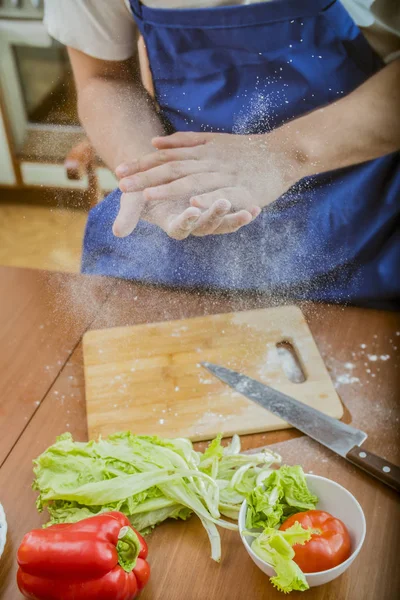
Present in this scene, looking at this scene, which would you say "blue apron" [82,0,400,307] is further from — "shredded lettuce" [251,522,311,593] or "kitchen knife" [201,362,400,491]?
"shredded lettuce" [251,522,311,593]

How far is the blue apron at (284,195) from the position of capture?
61 centimetres

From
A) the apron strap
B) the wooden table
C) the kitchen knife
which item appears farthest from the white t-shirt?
the kitchen knife

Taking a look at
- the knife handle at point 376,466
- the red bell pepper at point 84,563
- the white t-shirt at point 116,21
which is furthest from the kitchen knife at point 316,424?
the white t-shirt at point 116,21

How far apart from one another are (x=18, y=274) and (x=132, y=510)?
291 mm

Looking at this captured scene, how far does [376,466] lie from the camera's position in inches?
25.8

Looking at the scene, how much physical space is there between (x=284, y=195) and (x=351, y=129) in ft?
0.30

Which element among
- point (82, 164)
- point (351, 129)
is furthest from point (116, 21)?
point (351, 129)

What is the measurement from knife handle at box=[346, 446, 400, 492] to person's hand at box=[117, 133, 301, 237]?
0.88 ft

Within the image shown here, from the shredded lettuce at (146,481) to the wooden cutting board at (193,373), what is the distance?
53mm

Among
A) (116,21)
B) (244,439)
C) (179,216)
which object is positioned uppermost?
(116,21)

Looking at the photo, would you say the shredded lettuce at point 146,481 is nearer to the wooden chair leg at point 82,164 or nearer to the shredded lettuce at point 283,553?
the shredded lettuce at point 283,553

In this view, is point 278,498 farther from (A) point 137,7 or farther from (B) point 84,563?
(A) point 137,7

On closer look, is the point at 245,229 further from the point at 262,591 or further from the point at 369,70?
the point at 262,591

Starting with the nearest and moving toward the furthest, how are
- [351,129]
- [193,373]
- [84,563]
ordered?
[84,563]
[351,129]
[193,373]
